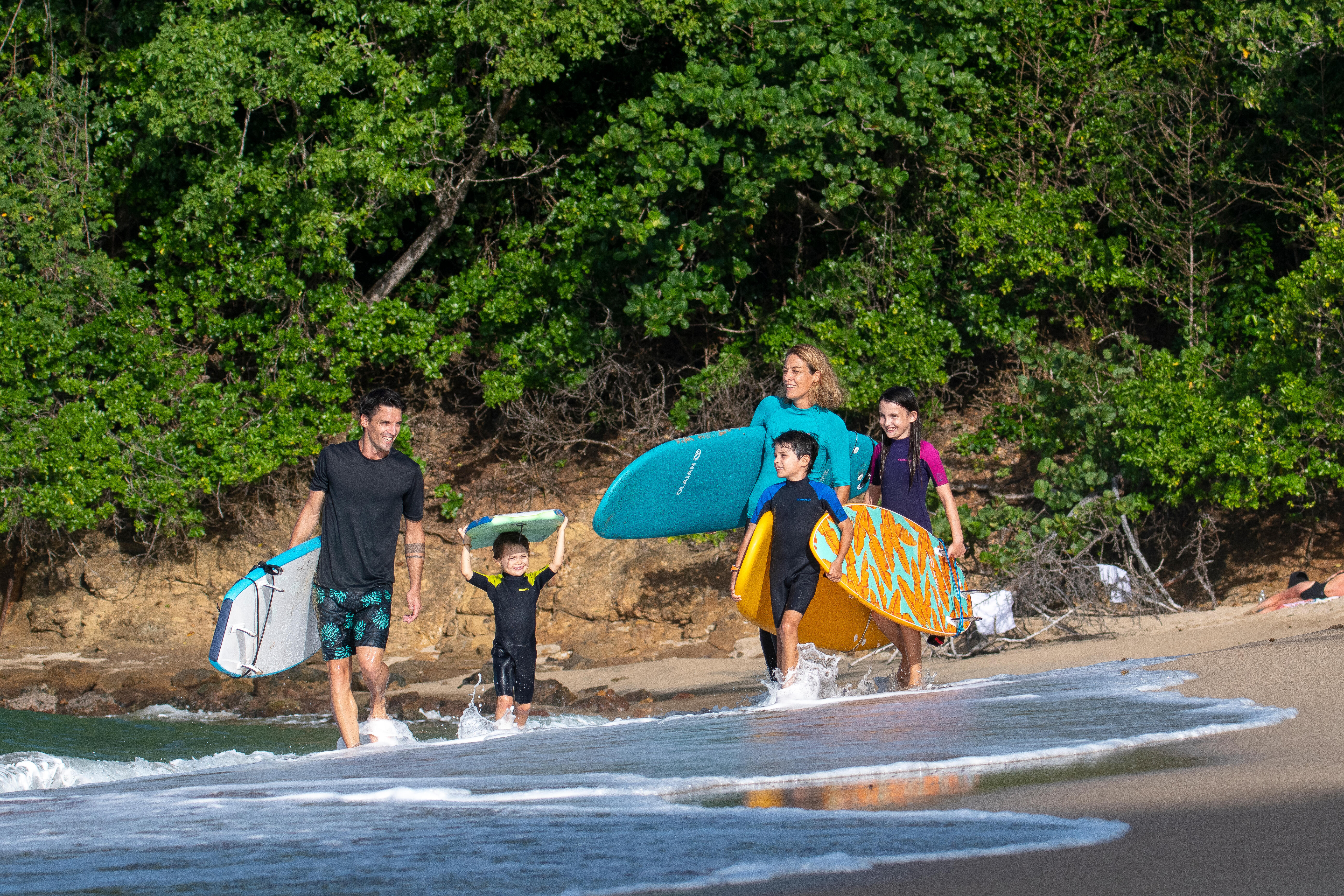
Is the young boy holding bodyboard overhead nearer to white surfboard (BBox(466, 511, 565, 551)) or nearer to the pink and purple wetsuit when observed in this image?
the pink and purple wetsuit

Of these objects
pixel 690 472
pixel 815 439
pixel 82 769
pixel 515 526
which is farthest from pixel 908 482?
pixel 82 769

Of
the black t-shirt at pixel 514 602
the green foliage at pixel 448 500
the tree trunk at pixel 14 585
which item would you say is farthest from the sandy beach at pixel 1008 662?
the tree trunk at pixel 14 585

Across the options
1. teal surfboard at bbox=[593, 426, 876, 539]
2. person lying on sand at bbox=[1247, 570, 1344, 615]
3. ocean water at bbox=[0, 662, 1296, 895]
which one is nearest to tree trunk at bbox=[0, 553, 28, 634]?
ocean water at bbox=[0, 662, 1296, 895]

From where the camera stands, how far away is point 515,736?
16.3 feet

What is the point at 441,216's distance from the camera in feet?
39.1

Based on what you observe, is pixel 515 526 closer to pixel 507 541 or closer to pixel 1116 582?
pixel 507 541

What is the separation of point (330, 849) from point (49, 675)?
9684mm

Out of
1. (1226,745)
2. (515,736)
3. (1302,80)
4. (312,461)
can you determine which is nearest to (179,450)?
(312,461)

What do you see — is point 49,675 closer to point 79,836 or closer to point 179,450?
point 179,450

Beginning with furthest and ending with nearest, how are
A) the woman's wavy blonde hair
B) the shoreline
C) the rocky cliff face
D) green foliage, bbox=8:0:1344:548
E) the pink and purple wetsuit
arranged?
1. the rocky cliff face
2. green foliage, bbox=8:0:1344:548
3. the shoreline
4. the pink and purple wetsuit
5. the woman's wavy blonde hair

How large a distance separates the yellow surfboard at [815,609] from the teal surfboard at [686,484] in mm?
525

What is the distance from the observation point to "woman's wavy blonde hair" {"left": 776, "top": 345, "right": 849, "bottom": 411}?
18.3 feet

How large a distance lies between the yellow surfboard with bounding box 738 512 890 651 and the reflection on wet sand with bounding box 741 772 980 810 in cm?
261

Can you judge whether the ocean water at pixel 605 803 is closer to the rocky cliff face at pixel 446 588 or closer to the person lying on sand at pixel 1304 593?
the person lying on sand at pixel 1304 593
